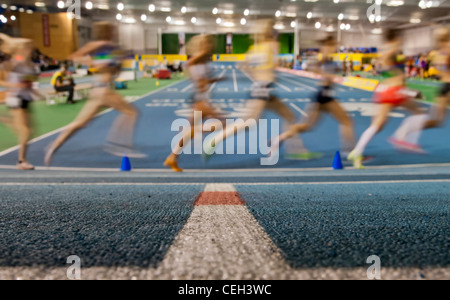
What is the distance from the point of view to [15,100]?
6254 millimetres

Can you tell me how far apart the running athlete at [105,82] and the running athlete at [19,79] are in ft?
2.57

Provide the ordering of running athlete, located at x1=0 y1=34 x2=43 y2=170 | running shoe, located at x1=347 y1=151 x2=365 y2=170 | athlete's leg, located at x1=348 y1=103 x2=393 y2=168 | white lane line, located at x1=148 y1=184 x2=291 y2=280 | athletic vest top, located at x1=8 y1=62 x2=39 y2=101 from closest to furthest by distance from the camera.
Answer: white lane line, located at x1=148 y1=184 x2=291 y2=280 → running athlete, located at x1=0 y1=34 x2=43 y2=170 → athletic vest top, located at x1=8 y1=62 x2=39 y2=101 → athlete's leg, located at x1=348 y1=103 x2=393 y2=168 → running shoe, located at x1=347 y1=151 x2=365 y2=170

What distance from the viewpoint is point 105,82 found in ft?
16.6

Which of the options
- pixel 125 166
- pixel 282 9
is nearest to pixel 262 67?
pixel 125 166

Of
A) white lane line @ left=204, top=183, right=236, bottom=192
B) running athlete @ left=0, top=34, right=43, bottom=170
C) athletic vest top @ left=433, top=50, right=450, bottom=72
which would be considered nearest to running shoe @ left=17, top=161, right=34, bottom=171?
running athlete @ left=0, top=34, right=43, bottom=170

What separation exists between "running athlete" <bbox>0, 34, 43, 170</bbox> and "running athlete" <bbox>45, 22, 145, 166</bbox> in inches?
30.9

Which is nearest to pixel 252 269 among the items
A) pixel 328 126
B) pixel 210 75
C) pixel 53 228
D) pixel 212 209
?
pixel 53 228

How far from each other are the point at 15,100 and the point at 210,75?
2.88 metres

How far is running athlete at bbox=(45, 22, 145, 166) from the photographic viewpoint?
4.62 metres

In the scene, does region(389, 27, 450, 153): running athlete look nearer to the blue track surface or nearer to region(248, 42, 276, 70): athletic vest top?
the blue track surface

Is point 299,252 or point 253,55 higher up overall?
point 253,55

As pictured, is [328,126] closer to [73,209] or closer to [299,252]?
[73,209]

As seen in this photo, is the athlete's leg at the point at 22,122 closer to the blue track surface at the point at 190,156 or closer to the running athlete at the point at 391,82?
the blue track surface at the point at 190,156
